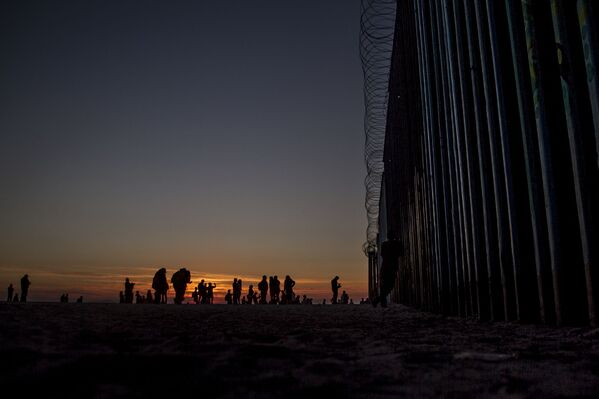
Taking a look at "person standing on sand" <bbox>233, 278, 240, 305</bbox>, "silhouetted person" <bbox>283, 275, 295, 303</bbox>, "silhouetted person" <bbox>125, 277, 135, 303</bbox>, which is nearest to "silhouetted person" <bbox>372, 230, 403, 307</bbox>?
"silhouetted person" <bbox>283, 275, 295, 303</bbox>

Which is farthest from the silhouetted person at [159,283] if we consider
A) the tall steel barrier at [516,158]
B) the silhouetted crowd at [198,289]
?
the tall steel barrier at [516,158]

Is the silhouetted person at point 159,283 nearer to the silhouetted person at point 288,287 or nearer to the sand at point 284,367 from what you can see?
Result: the silhouetted person at point 288,287

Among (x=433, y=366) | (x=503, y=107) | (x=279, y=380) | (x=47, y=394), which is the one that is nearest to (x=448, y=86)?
(x=503, y=107)

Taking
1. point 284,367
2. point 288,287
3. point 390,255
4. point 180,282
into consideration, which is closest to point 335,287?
point 288,287

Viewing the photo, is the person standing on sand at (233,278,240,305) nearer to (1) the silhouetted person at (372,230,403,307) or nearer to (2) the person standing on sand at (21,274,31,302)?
(2) the person standing on sand at (21,274,31,302)

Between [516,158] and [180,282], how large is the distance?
18.8 meters

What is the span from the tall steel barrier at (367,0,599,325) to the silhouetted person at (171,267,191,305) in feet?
52.6

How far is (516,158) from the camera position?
345 centimetres

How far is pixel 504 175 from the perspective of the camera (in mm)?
3623

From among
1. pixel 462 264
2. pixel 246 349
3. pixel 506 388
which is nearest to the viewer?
pixel 506 388

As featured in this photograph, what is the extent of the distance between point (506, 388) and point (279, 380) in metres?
0.67

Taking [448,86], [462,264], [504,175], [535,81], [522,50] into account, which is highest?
[448,86]

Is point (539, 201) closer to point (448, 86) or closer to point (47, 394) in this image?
point (448, 86)

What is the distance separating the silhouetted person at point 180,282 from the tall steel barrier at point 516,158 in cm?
1605
